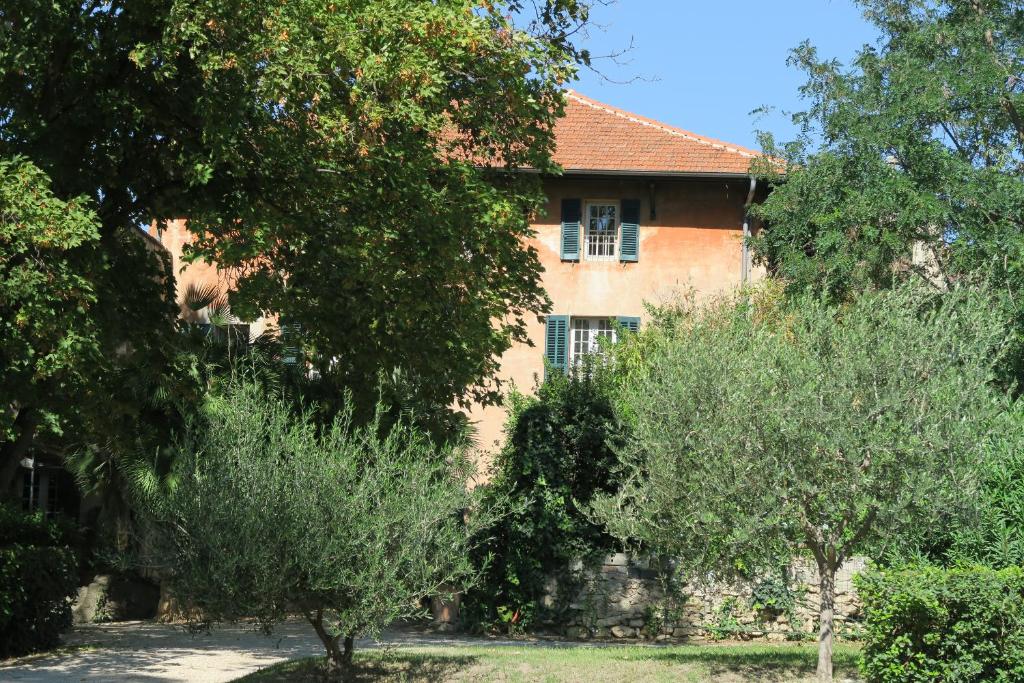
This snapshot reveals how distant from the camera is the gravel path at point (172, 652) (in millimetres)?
14466

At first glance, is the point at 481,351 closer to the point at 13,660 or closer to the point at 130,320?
the point at 130,320

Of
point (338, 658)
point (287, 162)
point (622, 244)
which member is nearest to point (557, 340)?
point (622, 244)

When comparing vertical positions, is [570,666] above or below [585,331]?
below

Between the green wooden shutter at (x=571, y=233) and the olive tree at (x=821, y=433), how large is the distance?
47.9 feet

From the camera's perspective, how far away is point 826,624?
1266cm

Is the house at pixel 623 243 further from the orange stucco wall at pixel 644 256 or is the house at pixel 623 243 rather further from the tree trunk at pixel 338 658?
the tree trunk at pixel 338 658

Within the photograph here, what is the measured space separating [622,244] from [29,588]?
1522 centimetres

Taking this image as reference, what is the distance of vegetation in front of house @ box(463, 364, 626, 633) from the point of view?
62.5ft

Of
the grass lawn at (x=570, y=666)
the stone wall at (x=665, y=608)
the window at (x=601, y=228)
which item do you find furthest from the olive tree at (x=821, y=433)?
the window at (x=601, y=228)

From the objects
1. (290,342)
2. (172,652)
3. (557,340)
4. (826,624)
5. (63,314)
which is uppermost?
(557,340)

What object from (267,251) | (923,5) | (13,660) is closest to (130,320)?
(267,251)

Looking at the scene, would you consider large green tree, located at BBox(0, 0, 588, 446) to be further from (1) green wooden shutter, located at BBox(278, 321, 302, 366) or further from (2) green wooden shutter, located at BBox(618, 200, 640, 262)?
(2) green wooden shutter, located at BBox(618, 200, 640, 262)

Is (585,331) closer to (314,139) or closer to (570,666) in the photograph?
(314,139)

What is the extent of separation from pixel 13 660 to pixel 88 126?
264 inches
